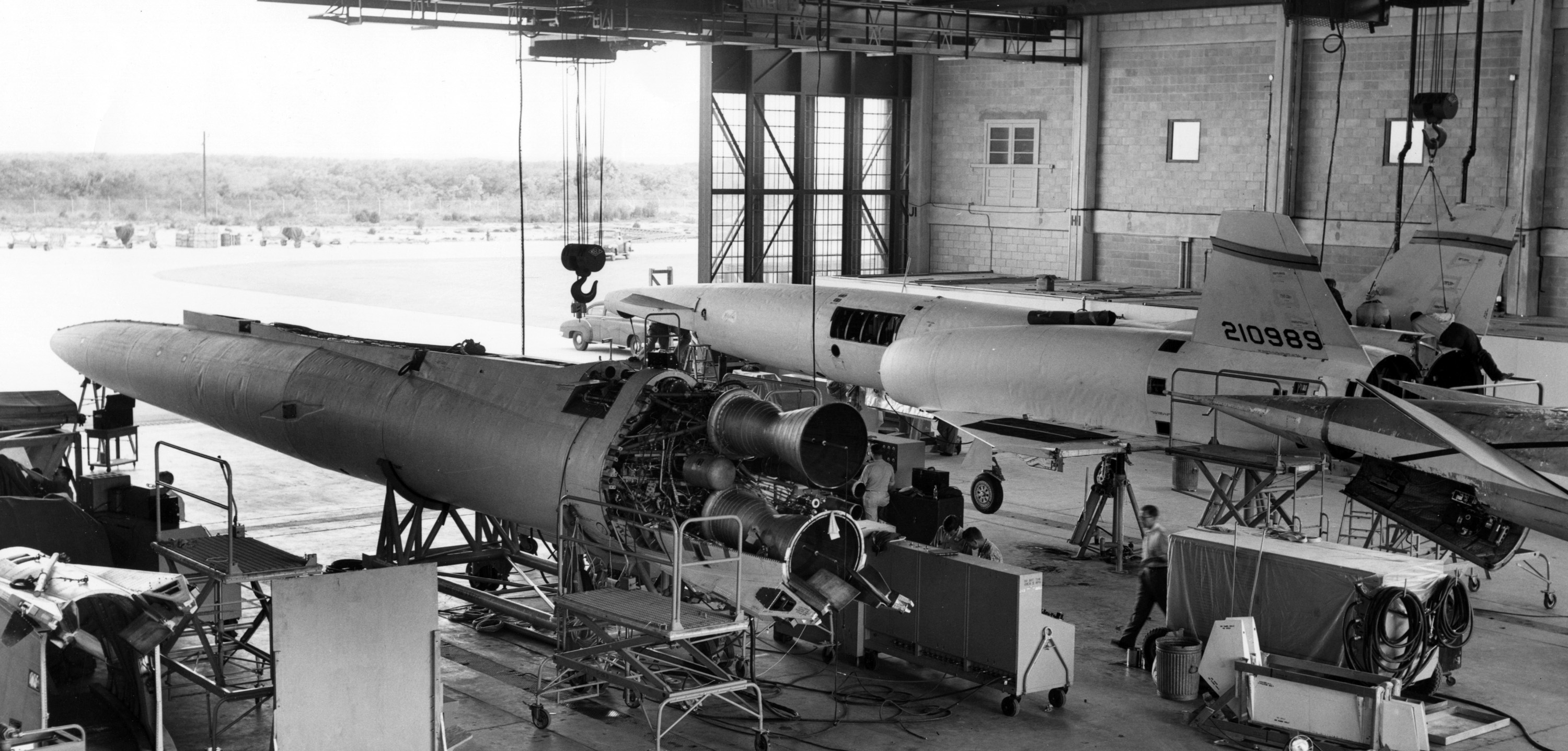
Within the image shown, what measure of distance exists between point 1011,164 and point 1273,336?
18.1 m

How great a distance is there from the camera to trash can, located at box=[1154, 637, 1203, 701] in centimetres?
1278

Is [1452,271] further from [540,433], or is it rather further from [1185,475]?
[540,433]

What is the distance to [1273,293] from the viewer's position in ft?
55.4

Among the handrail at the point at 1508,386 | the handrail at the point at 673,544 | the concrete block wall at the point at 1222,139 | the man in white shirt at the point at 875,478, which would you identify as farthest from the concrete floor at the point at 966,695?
the concrete block wall at the point at 1222,139

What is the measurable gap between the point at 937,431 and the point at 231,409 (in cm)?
1184

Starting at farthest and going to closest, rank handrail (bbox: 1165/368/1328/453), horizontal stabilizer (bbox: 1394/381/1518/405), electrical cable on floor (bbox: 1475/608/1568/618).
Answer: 1. handrail (bbox: 1165/368/1328/453)
2. electrical cable on floor (bbox: 1475/608/1568/618)
3. horizontal stabilizer (bbox: 1394/381/1518/405)

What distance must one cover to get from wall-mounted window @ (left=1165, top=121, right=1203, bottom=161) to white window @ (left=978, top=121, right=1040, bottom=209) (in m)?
3.30

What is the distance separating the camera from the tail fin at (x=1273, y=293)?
1664cm

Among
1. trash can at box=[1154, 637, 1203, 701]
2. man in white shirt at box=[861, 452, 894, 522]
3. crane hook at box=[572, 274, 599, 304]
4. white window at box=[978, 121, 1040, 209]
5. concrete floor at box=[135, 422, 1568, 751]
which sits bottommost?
concrete floor at box=[135, 422, 1568, 751]

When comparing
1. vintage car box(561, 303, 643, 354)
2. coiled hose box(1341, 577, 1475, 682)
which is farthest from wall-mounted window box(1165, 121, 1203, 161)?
coiled hose box(1341, 577, 1475, 682)

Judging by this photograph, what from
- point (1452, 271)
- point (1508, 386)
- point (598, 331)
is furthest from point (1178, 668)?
point (598, 331)

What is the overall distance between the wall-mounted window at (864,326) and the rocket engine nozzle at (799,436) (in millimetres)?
11577

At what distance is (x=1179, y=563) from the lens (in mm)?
13484

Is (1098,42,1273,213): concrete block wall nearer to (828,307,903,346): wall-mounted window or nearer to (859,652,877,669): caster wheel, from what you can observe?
(828,307,903,346): wall-mounted window
